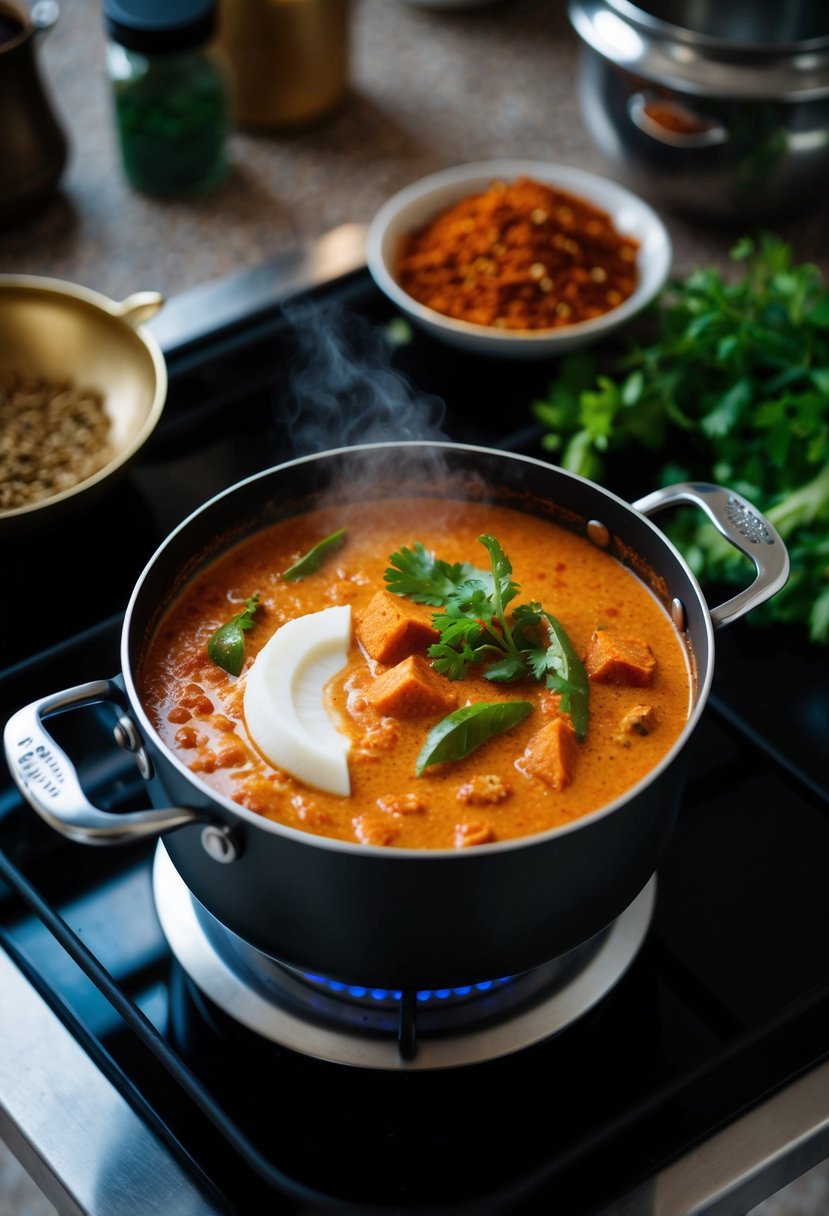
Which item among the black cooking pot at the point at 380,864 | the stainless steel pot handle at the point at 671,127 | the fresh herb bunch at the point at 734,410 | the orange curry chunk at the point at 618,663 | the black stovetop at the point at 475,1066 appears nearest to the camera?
the black cooking pot at the point at 380,864

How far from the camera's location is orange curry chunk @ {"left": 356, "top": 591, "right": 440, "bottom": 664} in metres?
1.20

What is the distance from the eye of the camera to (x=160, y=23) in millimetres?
1828

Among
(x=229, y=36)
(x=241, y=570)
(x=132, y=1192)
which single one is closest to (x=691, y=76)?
(x=229, y=36)

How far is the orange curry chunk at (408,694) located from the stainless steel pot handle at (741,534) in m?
0.26

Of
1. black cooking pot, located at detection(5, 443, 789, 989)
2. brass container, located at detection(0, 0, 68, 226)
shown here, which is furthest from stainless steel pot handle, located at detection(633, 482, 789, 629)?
brass container, located at detection(0, 0, 68, 226)

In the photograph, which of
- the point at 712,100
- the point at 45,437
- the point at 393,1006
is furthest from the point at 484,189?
the point at 393,1006

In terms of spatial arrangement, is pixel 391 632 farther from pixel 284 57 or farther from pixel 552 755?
pixel 284 57

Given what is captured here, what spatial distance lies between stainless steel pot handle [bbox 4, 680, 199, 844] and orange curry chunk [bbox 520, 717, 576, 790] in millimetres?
327

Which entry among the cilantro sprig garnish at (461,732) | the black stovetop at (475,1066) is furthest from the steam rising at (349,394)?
the cilantro sprig garnish at (461,732)

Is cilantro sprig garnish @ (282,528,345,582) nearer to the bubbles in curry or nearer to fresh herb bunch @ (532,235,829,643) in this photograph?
the bubbles in curry

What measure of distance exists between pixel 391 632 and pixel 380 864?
345 mm

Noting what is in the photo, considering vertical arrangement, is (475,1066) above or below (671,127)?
below

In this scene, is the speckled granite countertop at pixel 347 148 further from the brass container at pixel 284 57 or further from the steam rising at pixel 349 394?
the steam rising at pixel 349 394

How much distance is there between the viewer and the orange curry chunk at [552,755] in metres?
1.11
